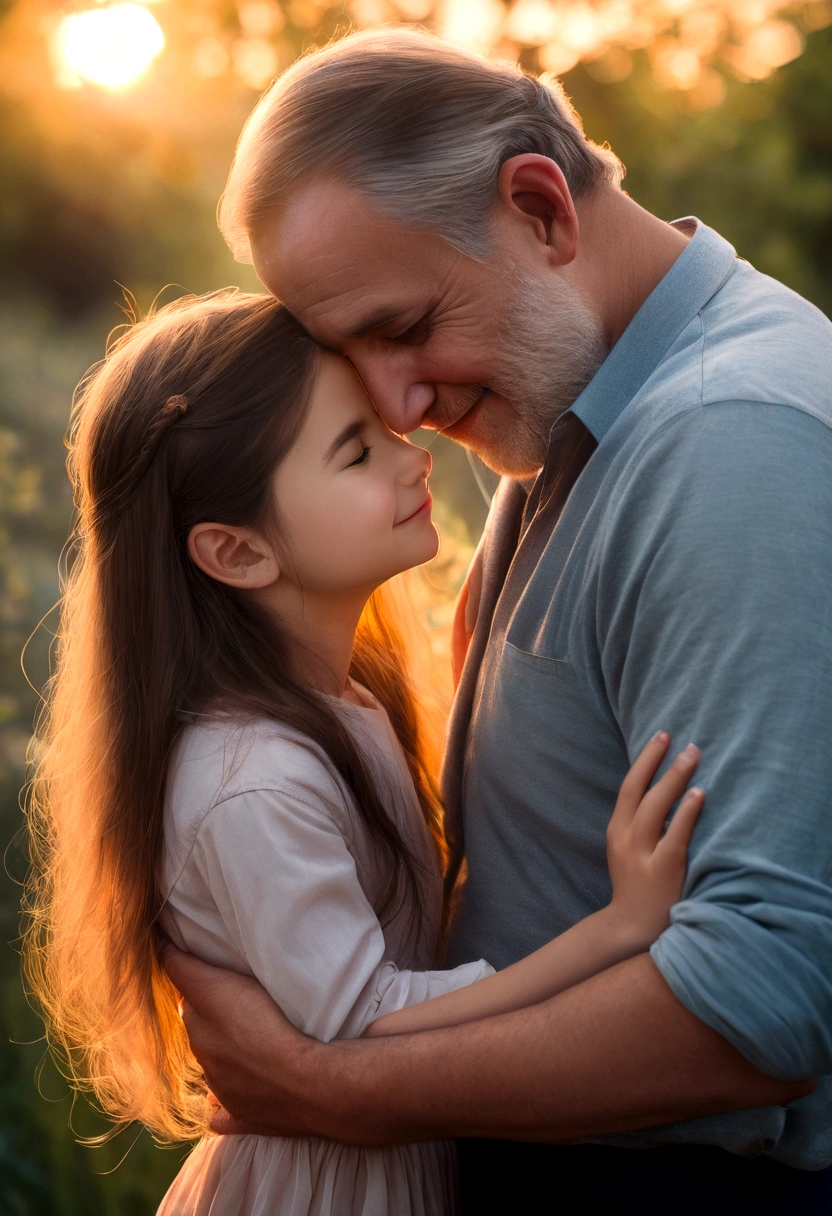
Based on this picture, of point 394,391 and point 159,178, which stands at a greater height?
point 159,178

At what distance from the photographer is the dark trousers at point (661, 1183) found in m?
1.59

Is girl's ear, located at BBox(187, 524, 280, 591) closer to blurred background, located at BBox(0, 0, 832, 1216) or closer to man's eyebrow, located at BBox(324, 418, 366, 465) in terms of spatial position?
man's eyebrow, located at BBox(324, 418, 366, 465)

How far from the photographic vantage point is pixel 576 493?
1687 millimetres

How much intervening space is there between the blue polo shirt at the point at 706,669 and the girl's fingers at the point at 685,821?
14 millimetres

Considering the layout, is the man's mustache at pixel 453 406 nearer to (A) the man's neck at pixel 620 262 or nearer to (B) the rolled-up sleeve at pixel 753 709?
(A) the man's neck at pixel 620 262

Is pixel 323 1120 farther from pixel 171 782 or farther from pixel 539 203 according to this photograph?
pixel 539 203

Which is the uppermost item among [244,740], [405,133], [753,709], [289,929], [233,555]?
[405,133]

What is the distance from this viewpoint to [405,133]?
176cm

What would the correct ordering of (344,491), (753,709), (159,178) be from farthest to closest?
(159,178), (344,491), (753,709)

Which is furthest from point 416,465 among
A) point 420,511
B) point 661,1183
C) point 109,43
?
point 109,43

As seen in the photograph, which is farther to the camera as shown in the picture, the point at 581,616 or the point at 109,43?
the point at 109,43

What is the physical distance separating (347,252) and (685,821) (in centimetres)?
108

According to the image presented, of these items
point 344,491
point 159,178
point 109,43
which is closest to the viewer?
point 344,491

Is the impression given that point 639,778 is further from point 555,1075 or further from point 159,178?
point 159,178
